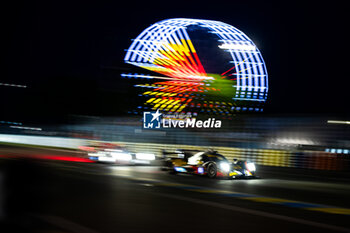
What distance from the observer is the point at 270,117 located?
81.6 feet

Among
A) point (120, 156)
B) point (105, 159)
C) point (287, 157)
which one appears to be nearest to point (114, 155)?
point (120, 156)

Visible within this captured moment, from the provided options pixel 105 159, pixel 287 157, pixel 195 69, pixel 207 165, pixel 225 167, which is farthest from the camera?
pixel 195 69

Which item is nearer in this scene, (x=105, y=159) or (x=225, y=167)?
(x=225, y=167)

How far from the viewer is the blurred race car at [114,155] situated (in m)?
19.9

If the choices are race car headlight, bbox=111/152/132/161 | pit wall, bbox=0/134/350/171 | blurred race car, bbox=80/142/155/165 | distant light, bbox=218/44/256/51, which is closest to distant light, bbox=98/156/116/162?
blurred race car, bbox=80/142/155/165

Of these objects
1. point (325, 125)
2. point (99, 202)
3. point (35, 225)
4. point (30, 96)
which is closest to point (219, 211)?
point (99, 202)

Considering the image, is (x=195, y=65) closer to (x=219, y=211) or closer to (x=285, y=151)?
(x=285, y=151)

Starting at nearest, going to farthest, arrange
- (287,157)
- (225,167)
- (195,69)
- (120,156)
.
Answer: (225,167), (120,156), (287,157), (195,69)

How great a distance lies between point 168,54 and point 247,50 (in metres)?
6.39

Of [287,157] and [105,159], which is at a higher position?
[287,157]

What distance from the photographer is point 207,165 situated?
1534 centimetres

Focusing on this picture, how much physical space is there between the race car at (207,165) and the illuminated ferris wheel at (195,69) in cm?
1518

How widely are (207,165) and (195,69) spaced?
1621cm

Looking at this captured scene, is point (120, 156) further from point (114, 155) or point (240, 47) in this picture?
point (240, 47)
